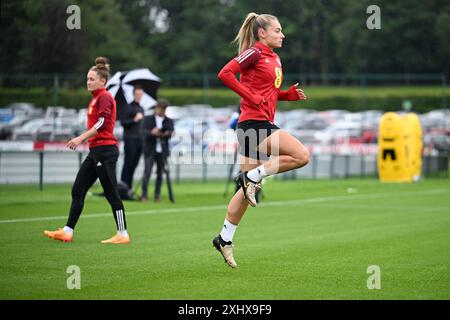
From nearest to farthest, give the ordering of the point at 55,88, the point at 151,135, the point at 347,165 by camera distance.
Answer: the point at 151,135 → the point at 55,88 → the point at 347,165

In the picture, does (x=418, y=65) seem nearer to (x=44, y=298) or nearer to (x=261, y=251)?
(x=261, y=251)

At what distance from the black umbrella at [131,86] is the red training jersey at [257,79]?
1162 cm

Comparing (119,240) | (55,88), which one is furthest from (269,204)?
(55,88)

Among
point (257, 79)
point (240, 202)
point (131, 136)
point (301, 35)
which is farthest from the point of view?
point (301, 35)

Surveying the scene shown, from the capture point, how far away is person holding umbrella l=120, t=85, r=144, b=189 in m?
20.1

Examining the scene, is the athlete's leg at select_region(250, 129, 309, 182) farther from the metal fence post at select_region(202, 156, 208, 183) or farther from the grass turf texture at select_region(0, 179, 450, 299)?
the metal fence post at select_region(202, 156, 208, 183)

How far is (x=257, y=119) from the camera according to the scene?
30.2 feet

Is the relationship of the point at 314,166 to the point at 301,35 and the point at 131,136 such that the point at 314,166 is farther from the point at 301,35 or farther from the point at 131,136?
the point at 301,35

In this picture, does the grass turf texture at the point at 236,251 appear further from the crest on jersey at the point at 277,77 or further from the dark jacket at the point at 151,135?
the crest on jersey at the point at 277,77

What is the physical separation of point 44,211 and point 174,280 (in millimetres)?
8663

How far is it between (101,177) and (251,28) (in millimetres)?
3231

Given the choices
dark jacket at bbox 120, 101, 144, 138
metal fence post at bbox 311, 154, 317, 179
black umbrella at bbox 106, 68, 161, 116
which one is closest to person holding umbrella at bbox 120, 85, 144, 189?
dark jacket at bbox 120, 101, 144, 138
